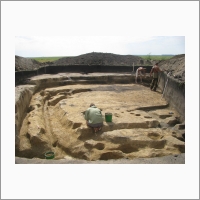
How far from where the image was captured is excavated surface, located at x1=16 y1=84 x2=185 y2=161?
616 centimetres

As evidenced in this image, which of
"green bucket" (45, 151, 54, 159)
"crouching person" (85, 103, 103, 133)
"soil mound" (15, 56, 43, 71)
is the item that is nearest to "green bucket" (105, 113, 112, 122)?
"crouching person" (85, 103, 103, 133)

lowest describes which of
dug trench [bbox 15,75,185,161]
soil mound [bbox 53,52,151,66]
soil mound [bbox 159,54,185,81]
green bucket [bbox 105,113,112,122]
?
dug trench [bbox 15,75,185,161]

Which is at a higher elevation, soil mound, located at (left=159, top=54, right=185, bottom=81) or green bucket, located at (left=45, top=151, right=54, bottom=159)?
soil mound, located at (left=159, top=54, right=185, bottom=81)

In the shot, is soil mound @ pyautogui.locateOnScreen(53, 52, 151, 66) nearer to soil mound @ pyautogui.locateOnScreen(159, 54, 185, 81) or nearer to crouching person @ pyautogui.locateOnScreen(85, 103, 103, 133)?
soil mound @ pyautogui.locateOnScreen(159, 54, 185, 81)

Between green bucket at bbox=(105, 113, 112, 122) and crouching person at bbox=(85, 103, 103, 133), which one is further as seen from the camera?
green bucket at bbox=(105, 113, 112, 122)

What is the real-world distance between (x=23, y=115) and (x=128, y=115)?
444 cm

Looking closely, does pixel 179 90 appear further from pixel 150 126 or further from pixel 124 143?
pixel 124 143

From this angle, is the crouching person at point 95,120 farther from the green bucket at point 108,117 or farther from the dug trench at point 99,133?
the green bucket at point 108,117

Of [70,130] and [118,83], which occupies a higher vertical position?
[118,83]

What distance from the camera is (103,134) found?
21.9 feet

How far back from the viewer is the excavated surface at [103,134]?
243 inches

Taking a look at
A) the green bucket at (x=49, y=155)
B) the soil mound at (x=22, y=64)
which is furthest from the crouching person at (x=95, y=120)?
the soil mound at (x=22, y=64)

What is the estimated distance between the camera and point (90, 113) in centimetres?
681

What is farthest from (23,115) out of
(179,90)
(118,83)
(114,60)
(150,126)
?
(114,60)
